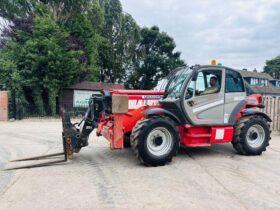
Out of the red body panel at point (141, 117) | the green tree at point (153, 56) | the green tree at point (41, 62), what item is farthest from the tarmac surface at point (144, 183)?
the green tree at point (153, 56)

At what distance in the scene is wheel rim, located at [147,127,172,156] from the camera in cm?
569

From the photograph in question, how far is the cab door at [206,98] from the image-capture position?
6.13 meters

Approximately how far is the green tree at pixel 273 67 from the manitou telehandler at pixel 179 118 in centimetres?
6312

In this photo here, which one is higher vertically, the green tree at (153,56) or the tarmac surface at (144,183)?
the green tree at (153,56)

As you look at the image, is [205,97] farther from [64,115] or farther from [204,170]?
[64,115]

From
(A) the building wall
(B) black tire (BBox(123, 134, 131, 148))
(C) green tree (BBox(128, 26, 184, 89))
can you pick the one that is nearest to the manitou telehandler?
(B) black tire (BBox(123, 134, 131, 148))

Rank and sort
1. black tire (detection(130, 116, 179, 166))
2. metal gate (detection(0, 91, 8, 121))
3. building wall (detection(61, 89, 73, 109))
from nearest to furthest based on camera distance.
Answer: black tire (detection(130, 116, 179, 166)) → metal gate (detection(0, 91, 8, 121)) → building wall (detection(61, 89, 73, 109))

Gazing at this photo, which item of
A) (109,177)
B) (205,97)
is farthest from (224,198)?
(205,97)

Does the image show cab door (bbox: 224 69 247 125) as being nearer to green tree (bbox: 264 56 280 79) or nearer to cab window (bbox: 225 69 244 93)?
cab window (bbox: 225 69 244 93)

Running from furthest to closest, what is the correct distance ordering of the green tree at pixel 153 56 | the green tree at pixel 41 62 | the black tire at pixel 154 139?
the green tree at pixel 153 56
the green tree at pixel 41 62
the black tire at pixel 154 139

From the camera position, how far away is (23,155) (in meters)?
6.75

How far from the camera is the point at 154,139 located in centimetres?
571

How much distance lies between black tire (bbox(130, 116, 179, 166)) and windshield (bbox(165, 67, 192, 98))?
81 cm

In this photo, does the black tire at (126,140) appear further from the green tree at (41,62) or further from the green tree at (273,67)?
the green tree at (273,67)
